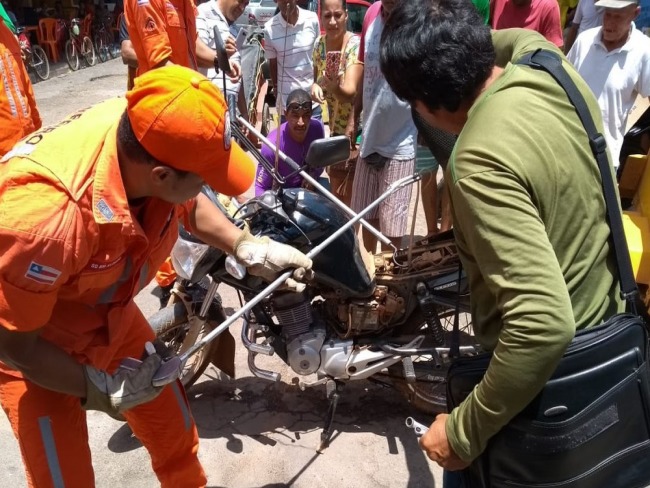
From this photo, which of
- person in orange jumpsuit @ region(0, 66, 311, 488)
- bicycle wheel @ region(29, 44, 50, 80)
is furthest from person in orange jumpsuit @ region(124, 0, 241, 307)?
bicycle wheel @ region(29, 44, 50, 80)

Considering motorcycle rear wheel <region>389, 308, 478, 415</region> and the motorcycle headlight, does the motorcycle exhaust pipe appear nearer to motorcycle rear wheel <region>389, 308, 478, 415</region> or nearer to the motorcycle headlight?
the motorcycle headlight

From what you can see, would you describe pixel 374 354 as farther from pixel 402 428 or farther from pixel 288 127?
pixel 288 127

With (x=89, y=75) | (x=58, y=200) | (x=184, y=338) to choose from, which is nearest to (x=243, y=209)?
(x=184, y=338)

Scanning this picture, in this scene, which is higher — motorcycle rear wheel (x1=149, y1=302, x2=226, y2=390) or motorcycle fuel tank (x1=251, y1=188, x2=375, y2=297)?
motorcycle fuel tank (x1=251, y1=188, x2=375, y2=297)

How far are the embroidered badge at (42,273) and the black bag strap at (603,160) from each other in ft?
4.10

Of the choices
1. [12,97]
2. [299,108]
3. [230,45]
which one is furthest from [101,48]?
[299,108]

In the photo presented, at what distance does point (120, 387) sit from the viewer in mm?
1812

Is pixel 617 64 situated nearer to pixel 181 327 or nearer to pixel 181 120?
pixel 181 327

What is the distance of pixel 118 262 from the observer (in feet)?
5.43

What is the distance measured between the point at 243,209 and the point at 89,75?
486 inches

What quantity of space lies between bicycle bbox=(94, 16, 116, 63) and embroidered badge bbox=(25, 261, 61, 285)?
1584 cm

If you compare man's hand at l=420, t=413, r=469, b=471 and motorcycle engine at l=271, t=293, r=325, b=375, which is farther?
motorcycle engine at l=271, t=293, r=325, b=375

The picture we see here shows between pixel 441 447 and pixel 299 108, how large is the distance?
8.85 feet

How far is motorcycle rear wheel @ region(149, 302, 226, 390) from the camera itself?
9.37 feet
